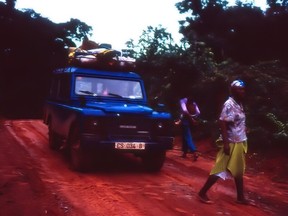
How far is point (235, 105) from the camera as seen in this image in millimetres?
5656

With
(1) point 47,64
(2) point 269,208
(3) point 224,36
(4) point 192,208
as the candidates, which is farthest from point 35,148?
(1) point 47,64

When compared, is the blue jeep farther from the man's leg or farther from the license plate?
the man's leg

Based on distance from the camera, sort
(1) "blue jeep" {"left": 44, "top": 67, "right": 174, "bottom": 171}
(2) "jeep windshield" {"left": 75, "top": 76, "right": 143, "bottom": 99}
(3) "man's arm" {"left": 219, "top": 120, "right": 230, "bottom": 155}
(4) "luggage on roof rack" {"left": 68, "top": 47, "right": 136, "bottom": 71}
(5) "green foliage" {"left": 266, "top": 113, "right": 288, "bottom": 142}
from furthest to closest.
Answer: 1. (5) "green foliage" {"left": 266, "top": 113, "right": 288, "bottom": 142}
2. (4) "luggage on roof rack" {"left": 68, "top": 47, "right": 136, "bottom": 71}
3. (2) "jeep windshield" {"left": 75, "top": 76, "right": 143, "bottom": 99}
4. (1) "blue jeep" {"left": 44, "top": 67, "right": 174, "bottom": 171}
5. (3) "man's arm" {"left": 219, "top": 120, "right": 230, "bottom": 155}

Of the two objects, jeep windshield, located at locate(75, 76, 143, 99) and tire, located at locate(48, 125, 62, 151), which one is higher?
jeep windshield, located at locate(75, 76, 143, 99)

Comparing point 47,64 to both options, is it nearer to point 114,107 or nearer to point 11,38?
point 11,38

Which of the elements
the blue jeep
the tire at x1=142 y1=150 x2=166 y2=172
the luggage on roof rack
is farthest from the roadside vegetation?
the tire at x1=142 y1=150 x2=166 y2=172

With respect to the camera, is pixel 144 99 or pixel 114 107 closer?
pixel 114 107

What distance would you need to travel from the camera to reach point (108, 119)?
7.26 m

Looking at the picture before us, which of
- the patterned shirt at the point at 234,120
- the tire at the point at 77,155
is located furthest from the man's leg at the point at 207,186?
the tire at the point at 77,155

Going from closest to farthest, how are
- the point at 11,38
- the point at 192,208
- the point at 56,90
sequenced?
the point at 192,208 → the point at 56,90 → the point at 11,38

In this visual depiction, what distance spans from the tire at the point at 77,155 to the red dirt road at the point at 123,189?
0.18m

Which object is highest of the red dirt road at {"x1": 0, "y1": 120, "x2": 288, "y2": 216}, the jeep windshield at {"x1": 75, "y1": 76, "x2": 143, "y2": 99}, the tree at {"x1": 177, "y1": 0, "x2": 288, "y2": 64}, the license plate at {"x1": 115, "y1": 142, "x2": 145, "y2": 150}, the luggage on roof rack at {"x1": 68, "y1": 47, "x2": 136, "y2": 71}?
the tree at {"x1": 177, "y1": 0, "x2": 288, "y2": 64}

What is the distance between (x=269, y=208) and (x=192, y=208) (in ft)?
4.40

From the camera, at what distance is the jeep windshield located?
855 cm
